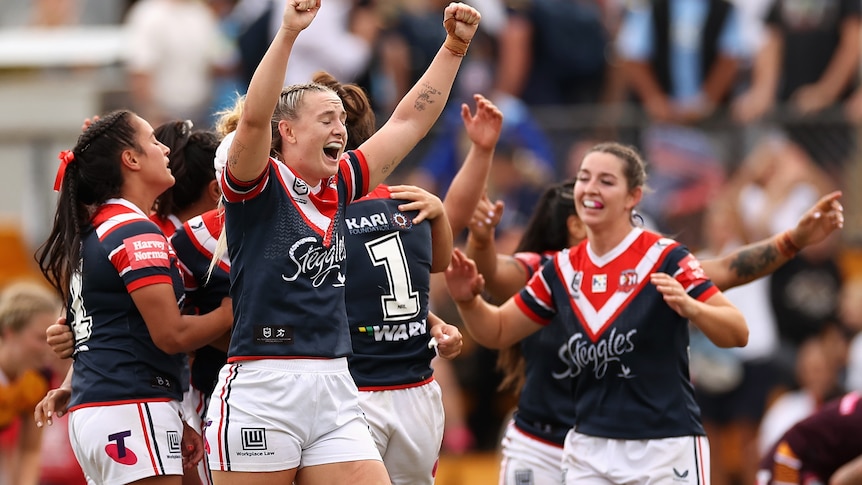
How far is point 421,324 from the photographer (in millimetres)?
5766

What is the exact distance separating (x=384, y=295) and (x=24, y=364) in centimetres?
312

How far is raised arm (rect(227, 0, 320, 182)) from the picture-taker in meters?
4.78

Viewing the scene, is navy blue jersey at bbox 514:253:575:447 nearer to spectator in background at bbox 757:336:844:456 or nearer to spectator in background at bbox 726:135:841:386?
spectator in background at bbox 757:336:844:456

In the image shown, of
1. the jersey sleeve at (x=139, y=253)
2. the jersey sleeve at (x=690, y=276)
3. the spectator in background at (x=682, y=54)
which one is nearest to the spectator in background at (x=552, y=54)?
the spectator in background at (x=682, y=54)

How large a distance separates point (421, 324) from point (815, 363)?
5.82 m

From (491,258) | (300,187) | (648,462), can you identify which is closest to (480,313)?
(491,258)

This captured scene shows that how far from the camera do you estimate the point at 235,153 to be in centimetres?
484

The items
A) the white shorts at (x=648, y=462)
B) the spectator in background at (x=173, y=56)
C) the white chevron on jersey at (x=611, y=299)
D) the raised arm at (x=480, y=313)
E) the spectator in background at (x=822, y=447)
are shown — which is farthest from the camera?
the spectator in background at (x=173, y=56)

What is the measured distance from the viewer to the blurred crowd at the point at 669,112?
37.0 feet

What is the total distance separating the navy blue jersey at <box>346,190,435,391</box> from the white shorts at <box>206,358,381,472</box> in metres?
0.61

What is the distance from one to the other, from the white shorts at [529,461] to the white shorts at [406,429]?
42.9 inches

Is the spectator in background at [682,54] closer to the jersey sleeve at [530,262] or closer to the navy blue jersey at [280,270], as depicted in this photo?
the jersey sleeve at [530,262]

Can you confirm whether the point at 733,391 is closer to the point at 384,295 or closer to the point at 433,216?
the point at 433,216

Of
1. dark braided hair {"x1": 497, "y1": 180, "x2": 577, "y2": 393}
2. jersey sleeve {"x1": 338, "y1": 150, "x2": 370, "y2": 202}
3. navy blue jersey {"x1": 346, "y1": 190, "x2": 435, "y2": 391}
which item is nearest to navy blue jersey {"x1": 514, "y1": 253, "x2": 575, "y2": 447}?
dark braided hair {"x1": 497, "y1": 180, "x2": 577, "y2": 393}
